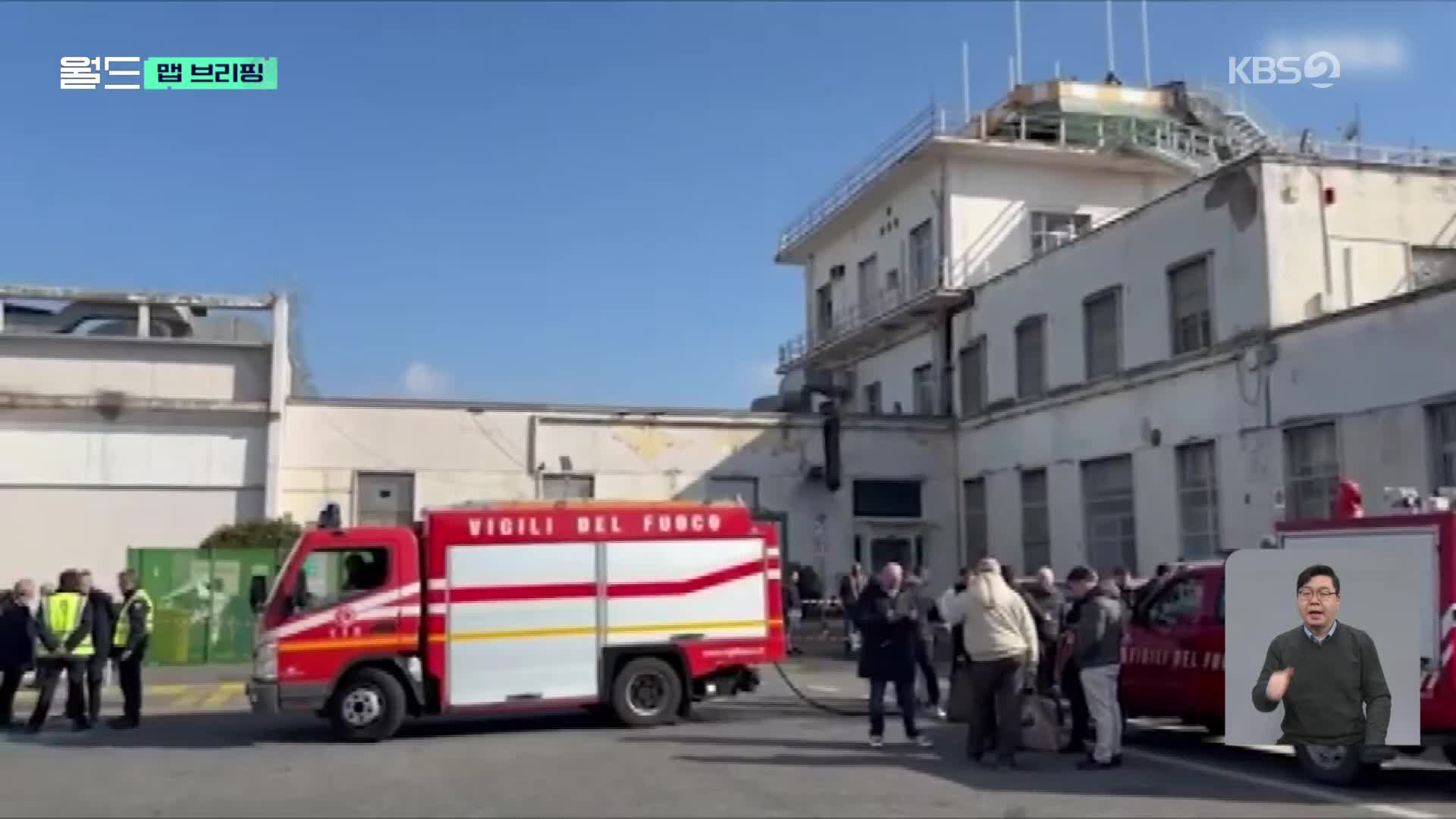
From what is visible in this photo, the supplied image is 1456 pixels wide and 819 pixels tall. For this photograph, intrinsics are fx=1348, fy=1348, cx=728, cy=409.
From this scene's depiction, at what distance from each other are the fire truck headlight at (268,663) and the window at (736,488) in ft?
61.7

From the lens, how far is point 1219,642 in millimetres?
11836

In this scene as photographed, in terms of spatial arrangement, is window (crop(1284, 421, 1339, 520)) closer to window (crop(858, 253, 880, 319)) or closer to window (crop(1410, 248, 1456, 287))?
window (crop(1410, 248, 1456, 287))

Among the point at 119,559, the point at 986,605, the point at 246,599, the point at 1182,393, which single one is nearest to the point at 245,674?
the point at 246,599

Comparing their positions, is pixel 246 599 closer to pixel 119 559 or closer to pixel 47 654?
pixel 119 559

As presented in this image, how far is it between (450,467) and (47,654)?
1520cm

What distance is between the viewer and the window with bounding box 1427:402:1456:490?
19469 mm

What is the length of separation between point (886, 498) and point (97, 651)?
21404 mm

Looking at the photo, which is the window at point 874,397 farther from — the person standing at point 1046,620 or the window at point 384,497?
the person standing at point 1046,620

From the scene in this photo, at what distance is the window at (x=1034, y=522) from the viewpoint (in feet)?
99.8

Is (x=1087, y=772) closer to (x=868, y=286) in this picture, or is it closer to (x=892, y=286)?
(x=892, y=286)

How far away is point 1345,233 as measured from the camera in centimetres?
2406

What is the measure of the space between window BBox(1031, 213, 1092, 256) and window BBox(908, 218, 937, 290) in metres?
2.82

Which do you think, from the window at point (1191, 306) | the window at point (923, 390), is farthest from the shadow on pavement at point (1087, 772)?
the window at point (923, 390)

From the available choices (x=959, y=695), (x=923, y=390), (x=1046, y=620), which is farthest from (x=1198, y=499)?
(x=959, y=695)
